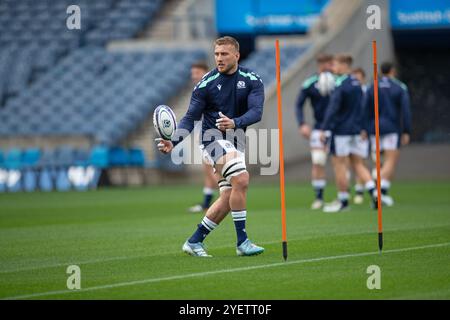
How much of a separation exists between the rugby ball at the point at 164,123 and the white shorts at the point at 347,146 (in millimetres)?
7304

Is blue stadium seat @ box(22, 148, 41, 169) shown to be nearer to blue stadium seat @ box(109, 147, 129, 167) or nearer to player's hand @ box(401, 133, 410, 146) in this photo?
blue stadium seat @ box(109, 147, 129, 167)

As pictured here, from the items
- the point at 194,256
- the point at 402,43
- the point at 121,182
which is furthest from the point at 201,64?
the point at 402,43

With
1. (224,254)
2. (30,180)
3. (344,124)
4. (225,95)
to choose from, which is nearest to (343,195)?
(344,124)

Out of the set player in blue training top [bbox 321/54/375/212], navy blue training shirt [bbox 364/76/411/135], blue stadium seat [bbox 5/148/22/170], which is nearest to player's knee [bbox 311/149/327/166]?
player in blue training top [bbox 321/54/375/212]

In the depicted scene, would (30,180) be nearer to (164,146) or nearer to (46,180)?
(46,180)

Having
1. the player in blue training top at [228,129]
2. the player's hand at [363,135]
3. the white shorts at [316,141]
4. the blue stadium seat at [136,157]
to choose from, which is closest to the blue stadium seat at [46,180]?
the blue stadium seat at [136,157]

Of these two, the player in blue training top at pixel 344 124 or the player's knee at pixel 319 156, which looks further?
the player's knee at pixel 319 156

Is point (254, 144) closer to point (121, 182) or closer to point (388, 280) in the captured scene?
point (121, 182)

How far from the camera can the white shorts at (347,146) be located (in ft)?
59.4

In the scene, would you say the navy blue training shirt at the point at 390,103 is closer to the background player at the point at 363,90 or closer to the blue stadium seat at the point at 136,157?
the background player at the point at 363,90

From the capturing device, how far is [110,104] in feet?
107

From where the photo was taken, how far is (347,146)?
18.1 m

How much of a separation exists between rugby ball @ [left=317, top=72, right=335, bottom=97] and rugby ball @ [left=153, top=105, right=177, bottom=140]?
26.0 ft
